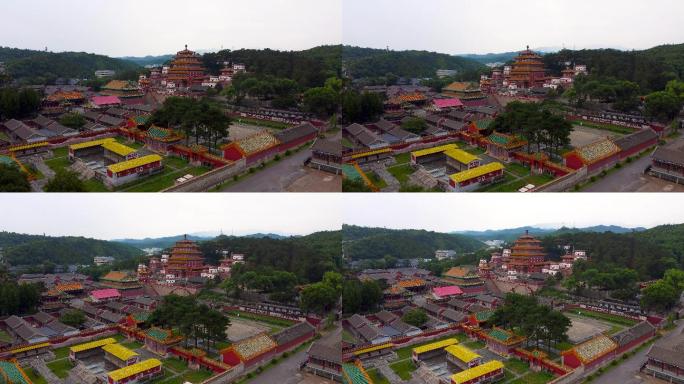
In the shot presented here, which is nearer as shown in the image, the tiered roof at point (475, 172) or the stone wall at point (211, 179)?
the tiered roof at point (475, 172)

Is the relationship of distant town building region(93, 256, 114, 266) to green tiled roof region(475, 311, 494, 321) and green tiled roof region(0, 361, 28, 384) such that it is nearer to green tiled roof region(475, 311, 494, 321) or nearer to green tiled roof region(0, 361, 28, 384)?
green tiled roof region(0, 361, 28, 384)

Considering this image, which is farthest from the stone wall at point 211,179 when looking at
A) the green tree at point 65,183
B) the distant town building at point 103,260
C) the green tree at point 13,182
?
the distant town building at point 103,260

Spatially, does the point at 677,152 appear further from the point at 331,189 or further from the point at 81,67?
the point at 81,67

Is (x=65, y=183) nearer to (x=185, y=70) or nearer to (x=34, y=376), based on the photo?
(x=185, y=70)

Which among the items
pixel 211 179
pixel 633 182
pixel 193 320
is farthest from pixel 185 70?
pixel 633 182

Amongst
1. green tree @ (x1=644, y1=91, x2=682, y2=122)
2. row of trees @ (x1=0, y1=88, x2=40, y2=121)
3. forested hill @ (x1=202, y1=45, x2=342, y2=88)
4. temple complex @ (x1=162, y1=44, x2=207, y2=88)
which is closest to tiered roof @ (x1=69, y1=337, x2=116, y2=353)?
→ row of trees @ (x1=0, y1=88, x2=40, y2=121)

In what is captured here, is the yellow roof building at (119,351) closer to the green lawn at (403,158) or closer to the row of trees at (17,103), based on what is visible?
the row of trees at (17,103)

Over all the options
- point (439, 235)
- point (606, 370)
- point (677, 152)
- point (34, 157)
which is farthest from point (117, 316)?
point (677, 152)
